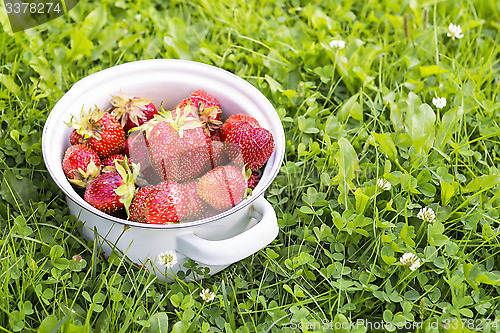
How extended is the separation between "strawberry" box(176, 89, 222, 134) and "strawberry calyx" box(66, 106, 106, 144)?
0.57 feet

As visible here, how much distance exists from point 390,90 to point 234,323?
851 millimetres

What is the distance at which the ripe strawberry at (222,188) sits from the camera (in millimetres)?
Answer: 1047

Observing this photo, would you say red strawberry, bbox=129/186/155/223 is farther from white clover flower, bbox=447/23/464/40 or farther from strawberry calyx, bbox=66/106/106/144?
white clover flower, bbox=447/23/464/40

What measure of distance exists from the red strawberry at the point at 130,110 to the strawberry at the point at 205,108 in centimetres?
8

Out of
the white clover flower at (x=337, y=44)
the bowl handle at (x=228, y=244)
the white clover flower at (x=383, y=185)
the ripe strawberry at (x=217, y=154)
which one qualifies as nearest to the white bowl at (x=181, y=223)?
the bowl handle at (x=228, y=244)

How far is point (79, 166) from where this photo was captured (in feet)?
3.52

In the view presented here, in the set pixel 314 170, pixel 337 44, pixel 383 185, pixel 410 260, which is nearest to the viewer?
pixel 410 260

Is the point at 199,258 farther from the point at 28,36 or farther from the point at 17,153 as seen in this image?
the point at 28,36

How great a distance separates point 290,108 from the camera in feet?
4.84

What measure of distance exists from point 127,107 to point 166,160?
0.19 meters

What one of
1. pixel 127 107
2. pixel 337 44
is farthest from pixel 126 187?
pixel 337 44

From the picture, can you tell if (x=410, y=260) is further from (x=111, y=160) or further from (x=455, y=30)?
(x=455, y=30)

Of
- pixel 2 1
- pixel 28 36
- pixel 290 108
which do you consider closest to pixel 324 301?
pixel 290 108

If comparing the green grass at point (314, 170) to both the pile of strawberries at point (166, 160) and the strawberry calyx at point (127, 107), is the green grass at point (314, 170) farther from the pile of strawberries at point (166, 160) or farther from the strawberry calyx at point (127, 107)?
the strawberry calyx at point (127, 107)
